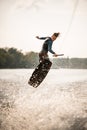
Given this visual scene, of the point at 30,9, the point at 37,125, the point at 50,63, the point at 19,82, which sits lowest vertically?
the point at 37,125

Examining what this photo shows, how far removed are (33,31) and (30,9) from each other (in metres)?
0.35

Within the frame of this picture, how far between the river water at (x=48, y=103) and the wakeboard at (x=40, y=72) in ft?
0.25

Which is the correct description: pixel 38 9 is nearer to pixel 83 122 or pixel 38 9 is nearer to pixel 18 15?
pixel 18 15

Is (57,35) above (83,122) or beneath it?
above

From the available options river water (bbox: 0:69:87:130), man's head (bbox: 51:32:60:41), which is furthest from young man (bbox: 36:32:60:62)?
river water (bbox: 0:69:87:130)

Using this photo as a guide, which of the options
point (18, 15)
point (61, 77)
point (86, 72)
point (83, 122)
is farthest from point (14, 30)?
point (83, 122)

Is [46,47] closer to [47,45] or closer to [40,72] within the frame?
[47,45]

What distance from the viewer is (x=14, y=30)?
438 cm

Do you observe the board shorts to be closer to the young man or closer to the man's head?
the young man

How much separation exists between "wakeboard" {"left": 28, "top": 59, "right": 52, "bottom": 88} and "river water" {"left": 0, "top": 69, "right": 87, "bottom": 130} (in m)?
0.08

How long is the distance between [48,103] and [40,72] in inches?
20.2

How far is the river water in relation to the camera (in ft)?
13.8

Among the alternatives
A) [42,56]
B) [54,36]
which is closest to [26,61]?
[42,56]

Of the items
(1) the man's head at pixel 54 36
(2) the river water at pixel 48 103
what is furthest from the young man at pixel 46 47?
(2) the river water at pixel 48 103
